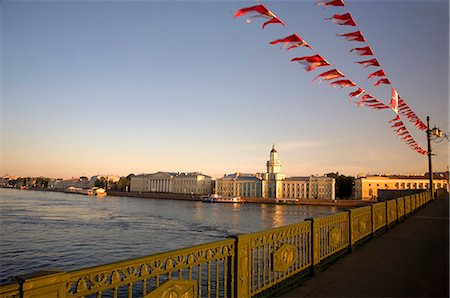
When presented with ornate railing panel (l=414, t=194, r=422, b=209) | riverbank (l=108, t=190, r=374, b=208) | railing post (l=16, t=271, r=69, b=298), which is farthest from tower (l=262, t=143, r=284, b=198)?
railing post (l=16, t=271, r=69, b=298)

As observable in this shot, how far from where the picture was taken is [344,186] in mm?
120750

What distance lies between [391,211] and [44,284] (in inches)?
524

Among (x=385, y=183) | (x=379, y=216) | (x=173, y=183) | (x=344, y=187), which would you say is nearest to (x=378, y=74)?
(x=379, y=216)

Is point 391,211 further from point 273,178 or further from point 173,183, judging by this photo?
point 173,183

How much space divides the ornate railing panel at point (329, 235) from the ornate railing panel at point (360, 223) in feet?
1.43

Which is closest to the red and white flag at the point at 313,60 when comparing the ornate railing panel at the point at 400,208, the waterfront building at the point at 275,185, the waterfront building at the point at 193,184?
the ornate railing panel at the point at 400,208

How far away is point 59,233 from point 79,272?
111 feet

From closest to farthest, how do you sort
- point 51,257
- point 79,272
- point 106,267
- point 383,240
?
point 79,272
point 106,267
point 383,240
point 51,257

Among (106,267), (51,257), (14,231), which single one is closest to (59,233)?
(14,231)

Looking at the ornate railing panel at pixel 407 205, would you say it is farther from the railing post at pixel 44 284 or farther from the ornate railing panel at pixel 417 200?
the railing post at pixel 44 284

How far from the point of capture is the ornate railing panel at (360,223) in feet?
30.1

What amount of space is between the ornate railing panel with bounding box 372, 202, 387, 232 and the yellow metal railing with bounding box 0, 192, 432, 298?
864mm

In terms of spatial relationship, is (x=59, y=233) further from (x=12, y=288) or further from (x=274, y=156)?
(x=274, y=156)

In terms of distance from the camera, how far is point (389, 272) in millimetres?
6738
